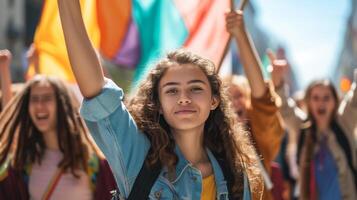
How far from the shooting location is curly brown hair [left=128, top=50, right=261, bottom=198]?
212cm

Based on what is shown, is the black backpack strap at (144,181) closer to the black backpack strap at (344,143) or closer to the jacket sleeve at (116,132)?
the jacket sleeve at (116,132)

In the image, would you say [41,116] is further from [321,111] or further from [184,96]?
[321,111]

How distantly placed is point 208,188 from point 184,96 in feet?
1.05

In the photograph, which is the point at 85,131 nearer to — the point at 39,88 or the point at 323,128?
the point at 39,88

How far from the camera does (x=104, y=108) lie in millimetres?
1905

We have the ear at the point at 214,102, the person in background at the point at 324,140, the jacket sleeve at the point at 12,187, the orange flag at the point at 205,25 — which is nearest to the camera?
the ear at the point at 214,102

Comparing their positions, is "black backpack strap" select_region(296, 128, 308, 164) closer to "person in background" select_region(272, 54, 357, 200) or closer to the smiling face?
"person in background" select_region(272, 54, 357, 200)

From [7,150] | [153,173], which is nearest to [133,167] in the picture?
[153,173]

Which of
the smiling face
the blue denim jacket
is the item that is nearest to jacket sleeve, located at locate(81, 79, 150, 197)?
the blue denim jacket

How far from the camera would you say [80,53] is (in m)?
1.90

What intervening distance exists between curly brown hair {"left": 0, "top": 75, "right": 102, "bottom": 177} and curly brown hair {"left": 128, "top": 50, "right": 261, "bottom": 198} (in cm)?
118

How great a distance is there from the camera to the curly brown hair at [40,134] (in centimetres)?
337

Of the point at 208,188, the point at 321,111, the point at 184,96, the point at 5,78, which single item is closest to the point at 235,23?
the point at 184,96

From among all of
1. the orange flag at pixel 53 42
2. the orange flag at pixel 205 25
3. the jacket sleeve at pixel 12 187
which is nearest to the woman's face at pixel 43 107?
the jacket sleeve at pixel 12 187
